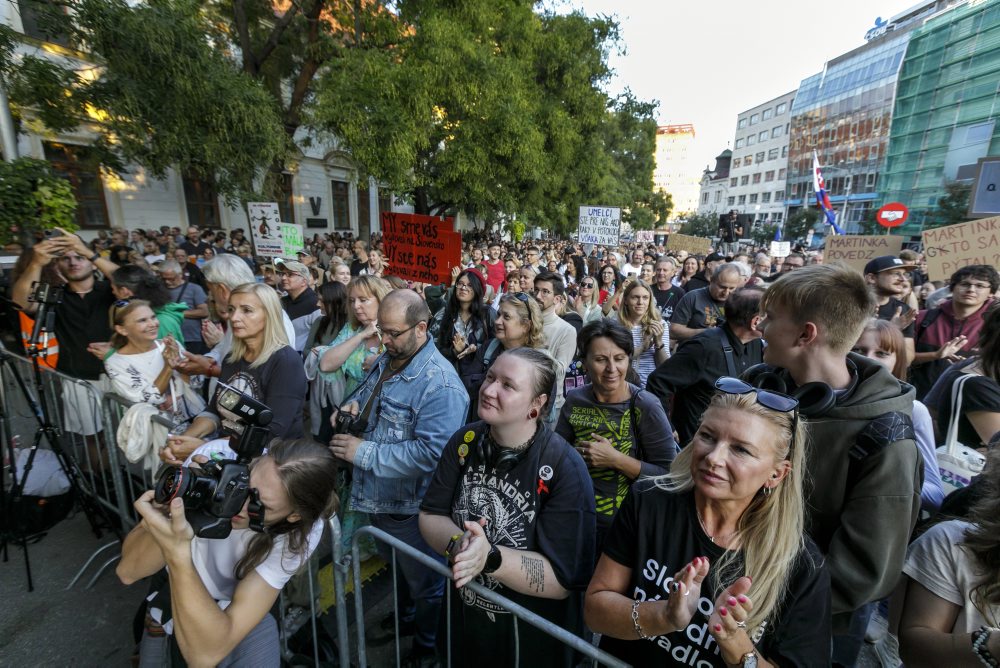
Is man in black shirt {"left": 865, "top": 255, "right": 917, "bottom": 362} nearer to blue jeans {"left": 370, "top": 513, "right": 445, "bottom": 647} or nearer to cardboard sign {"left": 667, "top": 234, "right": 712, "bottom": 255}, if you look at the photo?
blue jeans {"left": 370, "top": 513, "right": 445, "bottom": 647}

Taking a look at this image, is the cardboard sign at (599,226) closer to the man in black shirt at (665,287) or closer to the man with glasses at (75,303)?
the man in black shirt at (665,287)

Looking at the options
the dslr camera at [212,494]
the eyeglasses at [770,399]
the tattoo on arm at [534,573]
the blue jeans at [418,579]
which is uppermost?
the eyeglasses at [770,399]

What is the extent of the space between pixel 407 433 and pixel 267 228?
6107 mm

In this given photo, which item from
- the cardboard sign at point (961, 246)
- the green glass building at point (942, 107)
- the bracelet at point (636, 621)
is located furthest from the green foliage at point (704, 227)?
the bracelet at point (636, 621)

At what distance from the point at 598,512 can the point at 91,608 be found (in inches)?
126

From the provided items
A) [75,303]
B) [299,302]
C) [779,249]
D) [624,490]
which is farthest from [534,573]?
[779,249]

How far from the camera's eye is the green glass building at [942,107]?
104ft

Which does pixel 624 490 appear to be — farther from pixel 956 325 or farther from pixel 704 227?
pixel 704 227

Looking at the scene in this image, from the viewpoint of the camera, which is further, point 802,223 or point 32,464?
point 802,223

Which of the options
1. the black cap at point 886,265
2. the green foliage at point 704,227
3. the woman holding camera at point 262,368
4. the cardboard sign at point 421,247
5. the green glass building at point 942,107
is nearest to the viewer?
the woman holding camera at point 262,368

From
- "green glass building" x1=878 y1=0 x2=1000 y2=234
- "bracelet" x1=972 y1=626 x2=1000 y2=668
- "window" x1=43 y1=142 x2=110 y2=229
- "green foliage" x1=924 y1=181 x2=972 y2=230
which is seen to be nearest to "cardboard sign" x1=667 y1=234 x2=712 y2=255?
"bracelet" x1=972 y1=626 x2=1000 y2=668

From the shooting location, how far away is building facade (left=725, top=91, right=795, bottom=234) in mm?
62844

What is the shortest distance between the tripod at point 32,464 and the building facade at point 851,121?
50.5 meters

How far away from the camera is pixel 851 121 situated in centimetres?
4778
